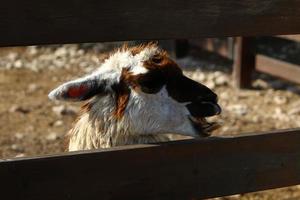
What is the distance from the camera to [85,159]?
2.57 meters

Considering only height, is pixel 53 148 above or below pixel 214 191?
below

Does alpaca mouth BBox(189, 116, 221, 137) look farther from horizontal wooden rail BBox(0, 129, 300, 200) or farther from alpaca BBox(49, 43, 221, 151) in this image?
horizontal wooden rail BBox(0, 129, 300, 200)

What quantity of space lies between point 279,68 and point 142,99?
480 cm

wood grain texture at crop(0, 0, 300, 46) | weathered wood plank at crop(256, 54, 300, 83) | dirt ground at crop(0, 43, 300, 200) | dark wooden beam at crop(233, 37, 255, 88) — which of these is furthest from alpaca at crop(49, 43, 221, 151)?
dark wooden beam at crop(233, 37, 255, 88)

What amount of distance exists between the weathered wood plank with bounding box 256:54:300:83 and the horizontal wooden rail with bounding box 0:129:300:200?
Answer: 4643 mm

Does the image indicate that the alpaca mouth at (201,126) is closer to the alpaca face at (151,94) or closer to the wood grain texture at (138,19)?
the alpaca face at (151,94)

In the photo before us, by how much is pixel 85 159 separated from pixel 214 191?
2.15ft

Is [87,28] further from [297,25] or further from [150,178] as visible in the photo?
[297,25]

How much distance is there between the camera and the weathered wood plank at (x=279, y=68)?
7.57 meters

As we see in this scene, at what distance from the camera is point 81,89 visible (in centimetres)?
318

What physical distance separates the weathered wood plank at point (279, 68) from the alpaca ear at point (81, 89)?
4.64 m

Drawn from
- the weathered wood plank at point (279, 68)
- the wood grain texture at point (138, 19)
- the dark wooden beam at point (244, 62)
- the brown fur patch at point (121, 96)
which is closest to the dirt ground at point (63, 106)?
the dark wooden beam at point (244, 62)

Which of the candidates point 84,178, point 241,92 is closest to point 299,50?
point 241,92

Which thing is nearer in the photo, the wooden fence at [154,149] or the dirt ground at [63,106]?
the wooden fence at [154,149]
